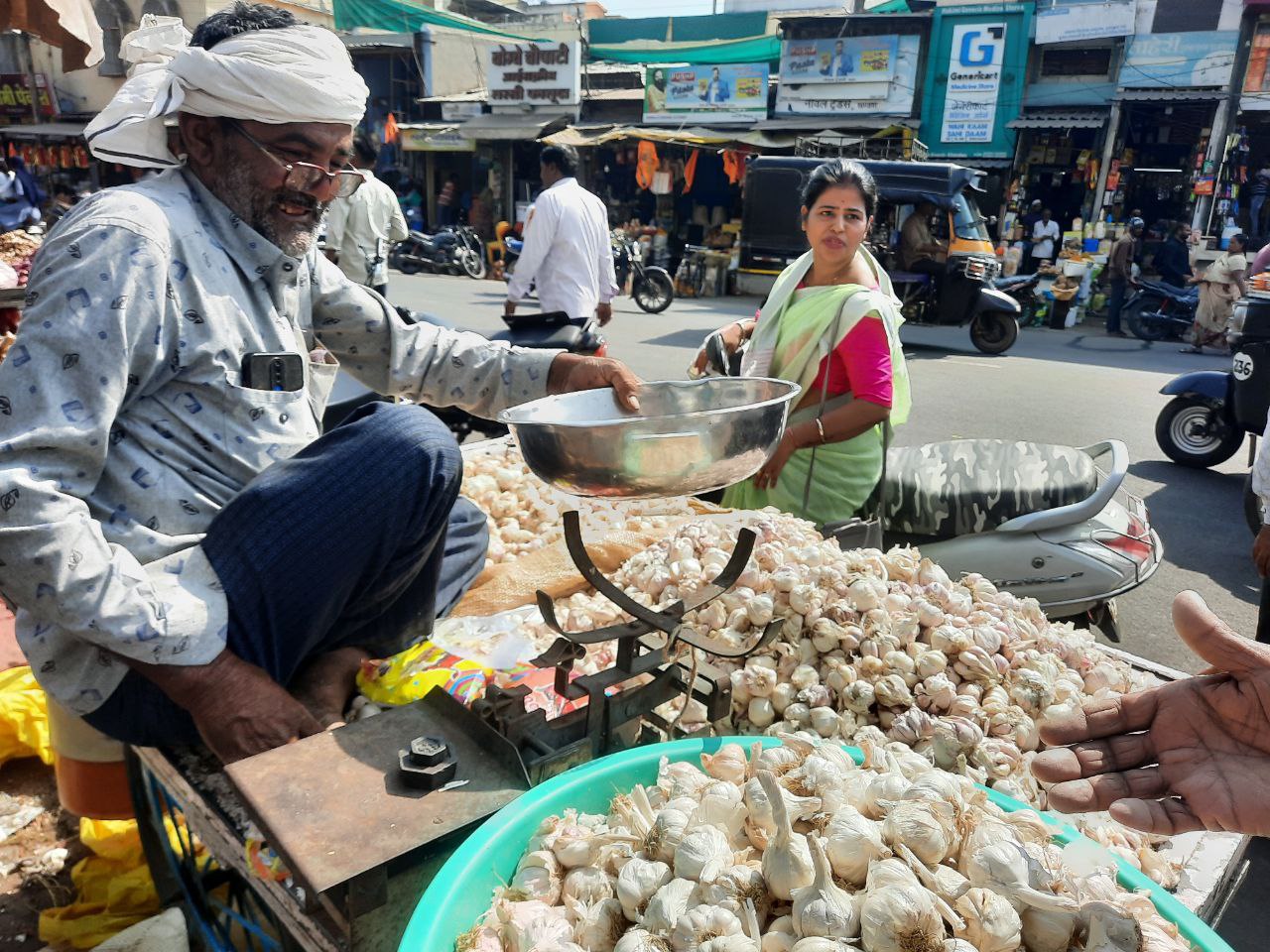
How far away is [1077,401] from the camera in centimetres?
803

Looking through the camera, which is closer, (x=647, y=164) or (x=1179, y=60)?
(x=1179, y=60)

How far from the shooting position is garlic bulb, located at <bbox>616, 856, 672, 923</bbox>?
1.09 metres

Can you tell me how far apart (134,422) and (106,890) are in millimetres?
1123

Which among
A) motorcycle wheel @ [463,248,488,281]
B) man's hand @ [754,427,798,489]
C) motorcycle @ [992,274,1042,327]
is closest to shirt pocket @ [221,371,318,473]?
man's hand @ [754,427,798,489]

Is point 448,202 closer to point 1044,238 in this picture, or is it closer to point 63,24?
point 1044,238

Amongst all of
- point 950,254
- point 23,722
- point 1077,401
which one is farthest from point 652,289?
point 23,722

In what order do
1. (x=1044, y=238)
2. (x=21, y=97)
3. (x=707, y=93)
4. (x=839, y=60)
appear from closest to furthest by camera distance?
(x=1044, y=238) → (x=839, y=60) → (x=707, y=93) → (x=21, y=97)

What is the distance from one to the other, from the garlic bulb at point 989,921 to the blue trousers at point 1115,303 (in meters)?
14.1

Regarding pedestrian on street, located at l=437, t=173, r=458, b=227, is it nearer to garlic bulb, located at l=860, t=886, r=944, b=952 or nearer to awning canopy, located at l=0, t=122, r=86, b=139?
awning canopy, located at l=0, t=122, r=86, b=139

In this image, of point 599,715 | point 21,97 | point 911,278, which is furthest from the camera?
point 21,97

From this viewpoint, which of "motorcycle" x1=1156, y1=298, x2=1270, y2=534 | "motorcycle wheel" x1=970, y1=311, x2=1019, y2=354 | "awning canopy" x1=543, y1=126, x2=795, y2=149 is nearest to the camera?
"motorcycle" x1=1156, y1=298, x2=1270, y2=534

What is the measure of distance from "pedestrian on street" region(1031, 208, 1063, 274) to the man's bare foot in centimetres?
1565

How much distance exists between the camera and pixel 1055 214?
16703 millimetres

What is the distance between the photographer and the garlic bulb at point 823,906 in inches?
38.9
